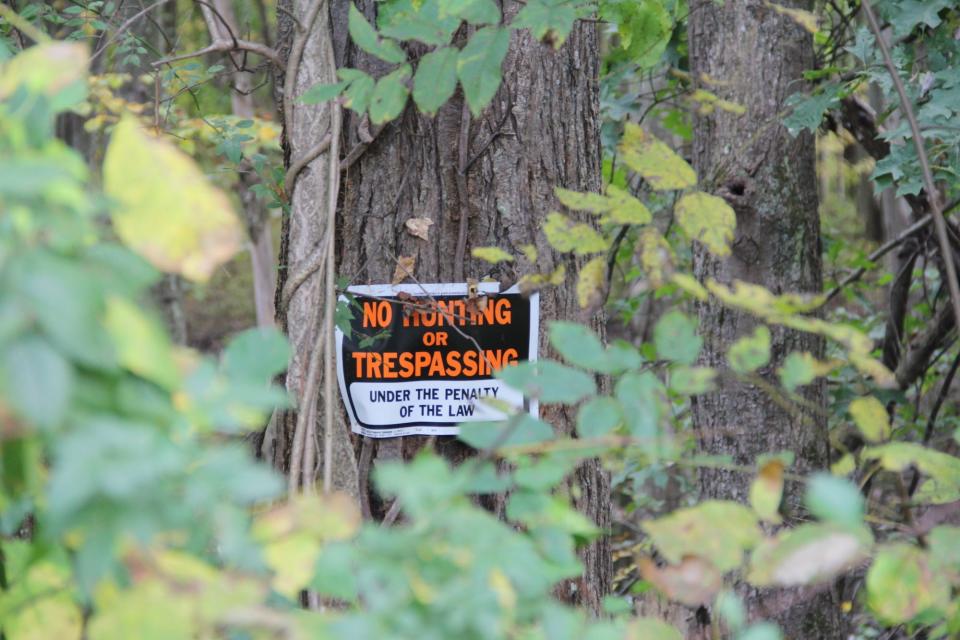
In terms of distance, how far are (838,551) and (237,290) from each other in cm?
1865

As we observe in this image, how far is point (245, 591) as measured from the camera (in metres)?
0.76

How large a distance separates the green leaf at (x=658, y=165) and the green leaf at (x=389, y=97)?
0.35 meters

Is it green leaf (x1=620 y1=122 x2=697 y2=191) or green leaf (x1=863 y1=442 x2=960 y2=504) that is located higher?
green leaf (x1=620 y1=122 x2=697 y2=191)

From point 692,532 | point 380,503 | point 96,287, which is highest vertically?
point 96,287

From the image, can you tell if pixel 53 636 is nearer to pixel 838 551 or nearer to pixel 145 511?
pixel 145 511

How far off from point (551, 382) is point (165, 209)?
0.46 meters

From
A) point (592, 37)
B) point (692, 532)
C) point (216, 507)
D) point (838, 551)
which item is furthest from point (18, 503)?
point (592, 37)

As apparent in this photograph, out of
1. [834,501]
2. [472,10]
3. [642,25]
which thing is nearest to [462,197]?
[472,10]

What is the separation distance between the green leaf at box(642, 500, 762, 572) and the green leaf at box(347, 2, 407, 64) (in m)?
0.80

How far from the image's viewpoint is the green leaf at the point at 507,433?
105cm

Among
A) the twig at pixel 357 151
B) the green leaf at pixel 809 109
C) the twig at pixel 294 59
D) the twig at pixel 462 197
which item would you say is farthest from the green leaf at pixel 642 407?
the green leaf at pixel 809 109

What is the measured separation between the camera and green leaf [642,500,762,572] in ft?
3.42

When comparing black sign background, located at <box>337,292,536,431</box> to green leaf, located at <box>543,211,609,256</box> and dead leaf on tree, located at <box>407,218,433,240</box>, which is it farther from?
green leaf, located at <box>543,211,609,256</box>

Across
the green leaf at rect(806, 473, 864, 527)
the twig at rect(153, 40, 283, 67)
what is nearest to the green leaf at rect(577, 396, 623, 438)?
the green leaf at rect(806, 473, 864, 527)
